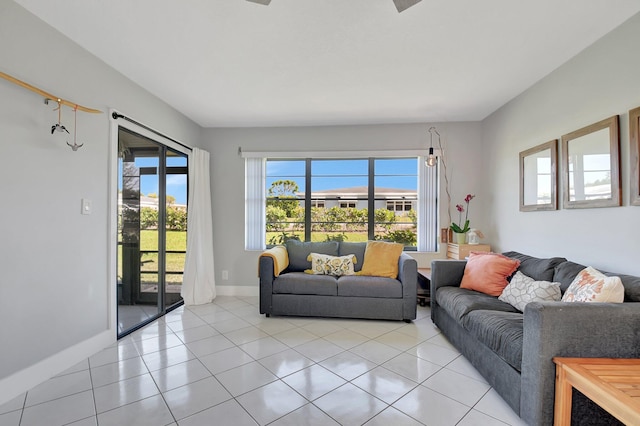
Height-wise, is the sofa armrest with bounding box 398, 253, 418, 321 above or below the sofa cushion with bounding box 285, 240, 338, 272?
below

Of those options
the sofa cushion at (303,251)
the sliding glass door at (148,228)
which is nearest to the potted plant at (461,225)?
the sofa cushion at (303,251)

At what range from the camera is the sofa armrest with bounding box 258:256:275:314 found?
3186 mm

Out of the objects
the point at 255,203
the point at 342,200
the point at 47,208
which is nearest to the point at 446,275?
the point at 342,200

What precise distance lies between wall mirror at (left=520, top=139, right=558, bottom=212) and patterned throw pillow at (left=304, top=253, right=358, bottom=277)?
6.79 feet

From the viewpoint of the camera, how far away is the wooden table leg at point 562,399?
4.54ft

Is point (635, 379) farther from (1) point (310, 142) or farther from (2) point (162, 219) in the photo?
(2) point (162, 219)

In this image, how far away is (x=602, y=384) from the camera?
1.22m

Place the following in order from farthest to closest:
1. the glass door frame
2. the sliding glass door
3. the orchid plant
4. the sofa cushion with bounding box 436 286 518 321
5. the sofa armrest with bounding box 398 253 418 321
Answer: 1. the orchid plant
2. the sofa armrest with bounding box 398 253 418 321
3. the sliding glass door
4. the glass door frame
5. the sofa cushion with bounding box 436 286 518 321

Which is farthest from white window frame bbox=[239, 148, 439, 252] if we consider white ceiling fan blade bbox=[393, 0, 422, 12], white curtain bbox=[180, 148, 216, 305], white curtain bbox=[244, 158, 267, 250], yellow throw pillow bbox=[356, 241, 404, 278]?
white ceiling fan blade bbox=[393, 0, 422, 12]

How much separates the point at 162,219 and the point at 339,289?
233cm

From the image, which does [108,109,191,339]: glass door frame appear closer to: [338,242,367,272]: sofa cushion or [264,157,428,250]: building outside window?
[264,157,428,250]: building outside window

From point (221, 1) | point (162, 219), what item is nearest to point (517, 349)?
point (221, 1)

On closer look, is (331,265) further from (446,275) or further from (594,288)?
(594,288)

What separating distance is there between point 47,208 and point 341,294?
2684 mm
